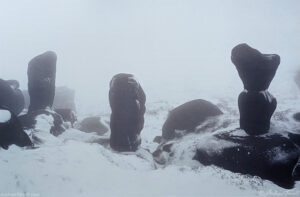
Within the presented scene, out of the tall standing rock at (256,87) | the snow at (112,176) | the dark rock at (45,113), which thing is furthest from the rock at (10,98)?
the tall standing rock at (256,87)

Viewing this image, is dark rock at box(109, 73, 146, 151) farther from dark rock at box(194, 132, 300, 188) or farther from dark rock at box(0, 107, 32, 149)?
dark rock at box(0, 107, 32, 149)

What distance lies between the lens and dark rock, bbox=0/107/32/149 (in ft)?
49.2

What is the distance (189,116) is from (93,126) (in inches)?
444

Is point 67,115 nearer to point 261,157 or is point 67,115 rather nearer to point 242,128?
point 242,128

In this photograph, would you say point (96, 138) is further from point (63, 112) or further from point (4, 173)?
point (4, 173)

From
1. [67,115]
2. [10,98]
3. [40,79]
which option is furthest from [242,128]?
[10,98]

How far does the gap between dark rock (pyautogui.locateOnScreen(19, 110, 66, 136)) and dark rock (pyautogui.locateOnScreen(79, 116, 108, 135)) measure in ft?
14.7

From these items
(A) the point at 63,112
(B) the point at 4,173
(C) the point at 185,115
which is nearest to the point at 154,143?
(C) the point at 185,115

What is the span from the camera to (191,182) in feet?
46.5

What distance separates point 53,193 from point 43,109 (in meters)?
16.9

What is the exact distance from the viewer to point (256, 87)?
17906 mm

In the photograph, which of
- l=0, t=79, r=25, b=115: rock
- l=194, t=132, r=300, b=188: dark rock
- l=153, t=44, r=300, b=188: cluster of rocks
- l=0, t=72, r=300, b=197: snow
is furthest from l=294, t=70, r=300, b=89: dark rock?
l=0, t=79, r=25, b=115: rock

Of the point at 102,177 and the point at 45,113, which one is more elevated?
the point at 102,177

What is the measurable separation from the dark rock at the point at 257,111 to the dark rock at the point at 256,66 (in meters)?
0.51
